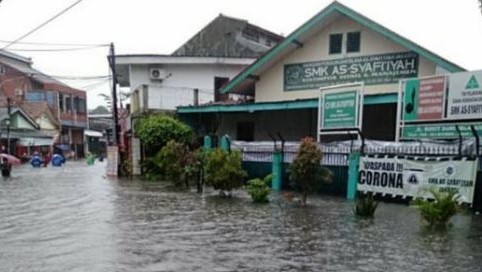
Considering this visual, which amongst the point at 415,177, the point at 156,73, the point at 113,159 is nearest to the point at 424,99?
the point at 415,177

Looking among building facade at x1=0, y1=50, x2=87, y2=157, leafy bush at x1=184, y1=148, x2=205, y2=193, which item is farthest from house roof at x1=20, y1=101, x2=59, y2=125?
leafy bush at x1=184, y1=148, x2=205, y2=193

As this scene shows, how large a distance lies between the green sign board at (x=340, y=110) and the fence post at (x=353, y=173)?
1.04 metres

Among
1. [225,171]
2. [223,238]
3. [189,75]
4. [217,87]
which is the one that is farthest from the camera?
[217,87]

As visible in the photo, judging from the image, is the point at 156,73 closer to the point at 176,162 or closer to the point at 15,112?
the point at 176,162

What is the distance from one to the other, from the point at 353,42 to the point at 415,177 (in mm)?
7439

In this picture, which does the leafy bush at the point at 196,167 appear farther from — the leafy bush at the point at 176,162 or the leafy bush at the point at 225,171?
the leafy bush at the point at 225,171

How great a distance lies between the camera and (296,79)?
21.1 metres

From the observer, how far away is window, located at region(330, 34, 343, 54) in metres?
19.6

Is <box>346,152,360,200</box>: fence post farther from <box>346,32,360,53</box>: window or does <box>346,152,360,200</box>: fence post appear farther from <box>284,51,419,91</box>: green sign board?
<box>346,32,360,53</box>: window

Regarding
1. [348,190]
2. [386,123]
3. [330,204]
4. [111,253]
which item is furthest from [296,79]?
[111,253]

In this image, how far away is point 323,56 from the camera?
20094 millimetres

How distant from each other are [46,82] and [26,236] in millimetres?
52149

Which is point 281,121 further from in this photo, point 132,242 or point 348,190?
point 132,242

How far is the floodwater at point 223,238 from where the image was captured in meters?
7.05
